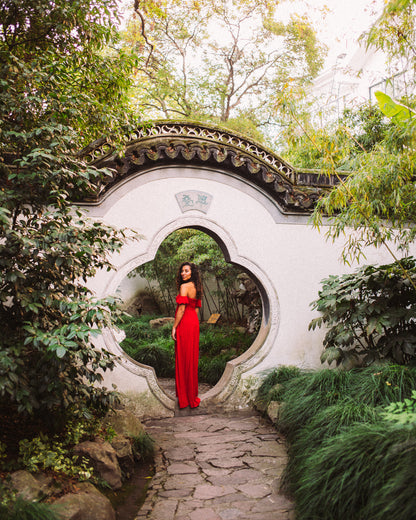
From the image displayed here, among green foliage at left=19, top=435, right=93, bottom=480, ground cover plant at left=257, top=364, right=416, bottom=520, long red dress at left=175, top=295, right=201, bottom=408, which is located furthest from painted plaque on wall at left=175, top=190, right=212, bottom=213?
green foliage at left=19, top=435, right=93, bottom=480

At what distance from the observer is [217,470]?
165 inches

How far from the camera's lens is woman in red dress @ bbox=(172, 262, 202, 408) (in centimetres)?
601

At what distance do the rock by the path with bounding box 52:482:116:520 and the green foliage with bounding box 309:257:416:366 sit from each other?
3.08m

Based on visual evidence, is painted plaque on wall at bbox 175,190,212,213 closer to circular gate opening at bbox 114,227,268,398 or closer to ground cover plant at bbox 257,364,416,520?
circular gate opening at bbox 114,227,268,398

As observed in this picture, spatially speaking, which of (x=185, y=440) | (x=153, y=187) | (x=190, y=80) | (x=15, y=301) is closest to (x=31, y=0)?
(x=153, y=187)

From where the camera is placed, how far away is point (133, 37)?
1226 centimetres

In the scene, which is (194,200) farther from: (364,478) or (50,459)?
(364,478)

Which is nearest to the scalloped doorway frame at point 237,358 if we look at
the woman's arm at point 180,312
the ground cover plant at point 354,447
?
the woman's arm at point 180,312

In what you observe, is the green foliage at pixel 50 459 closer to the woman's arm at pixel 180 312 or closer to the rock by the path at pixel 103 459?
the rock by the path at pixel 103 459

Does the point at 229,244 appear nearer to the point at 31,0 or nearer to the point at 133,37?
the point at 31,0

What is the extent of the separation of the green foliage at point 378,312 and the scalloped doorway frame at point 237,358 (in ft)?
3.02

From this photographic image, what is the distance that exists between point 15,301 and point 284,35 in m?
12.8

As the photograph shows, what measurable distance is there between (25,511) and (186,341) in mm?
3654

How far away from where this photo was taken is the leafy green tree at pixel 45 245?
315cm
